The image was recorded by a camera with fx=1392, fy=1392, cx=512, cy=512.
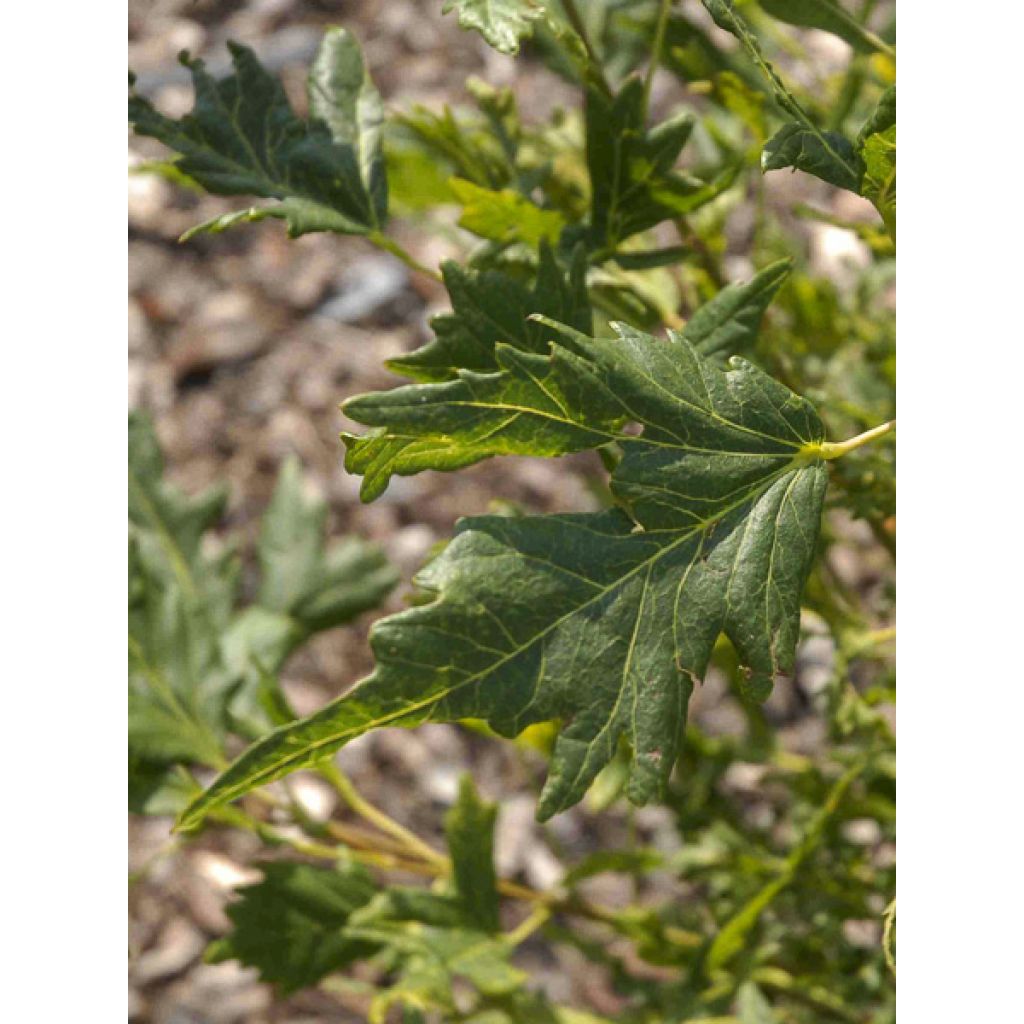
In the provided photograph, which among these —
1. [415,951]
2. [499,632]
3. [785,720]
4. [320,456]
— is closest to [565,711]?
[499,632]

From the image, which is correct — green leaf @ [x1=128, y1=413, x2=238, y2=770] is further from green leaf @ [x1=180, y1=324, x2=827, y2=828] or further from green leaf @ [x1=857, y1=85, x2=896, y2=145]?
green leaf @ [x1=857, y1=85, x2=896, y2=145]

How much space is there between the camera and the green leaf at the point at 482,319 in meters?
0.71

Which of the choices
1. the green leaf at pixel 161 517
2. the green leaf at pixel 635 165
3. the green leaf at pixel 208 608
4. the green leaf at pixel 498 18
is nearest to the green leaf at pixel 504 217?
the green leaf at pixel 635 165

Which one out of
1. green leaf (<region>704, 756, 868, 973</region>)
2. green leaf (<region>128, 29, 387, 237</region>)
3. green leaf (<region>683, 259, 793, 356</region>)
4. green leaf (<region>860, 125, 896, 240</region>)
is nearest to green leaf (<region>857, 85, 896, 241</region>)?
green leaf (<region>860, 125, 896, 240</region>)

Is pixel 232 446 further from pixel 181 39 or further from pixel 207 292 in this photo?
pixel 181 39

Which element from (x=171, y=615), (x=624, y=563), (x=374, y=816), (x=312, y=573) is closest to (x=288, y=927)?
(x=374, y=816)

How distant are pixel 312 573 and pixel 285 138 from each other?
0.58 meters

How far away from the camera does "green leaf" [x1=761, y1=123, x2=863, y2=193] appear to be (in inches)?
23.8

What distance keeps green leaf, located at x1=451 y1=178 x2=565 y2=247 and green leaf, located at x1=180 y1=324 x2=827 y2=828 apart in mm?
205

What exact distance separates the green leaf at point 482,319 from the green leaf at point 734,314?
3.1 inches

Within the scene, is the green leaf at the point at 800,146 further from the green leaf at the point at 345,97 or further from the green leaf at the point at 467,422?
the green leaf at the point at 345,97

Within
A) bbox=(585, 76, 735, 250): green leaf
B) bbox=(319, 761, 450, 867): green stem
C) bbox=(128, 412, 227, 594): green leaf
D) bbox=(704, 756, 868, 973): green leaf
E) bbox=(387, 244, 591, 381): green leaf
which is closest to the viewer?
bbox=(387, 244, 591, 381): green leaf

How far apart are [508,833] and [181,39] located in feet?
5.21

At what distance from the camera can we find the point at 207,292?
8.01 feet
